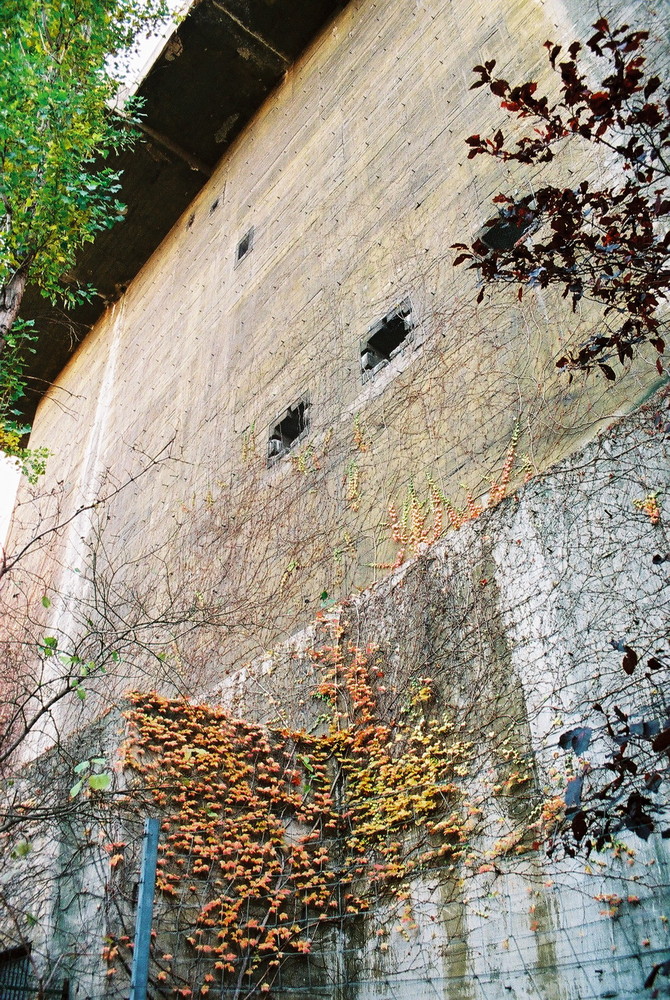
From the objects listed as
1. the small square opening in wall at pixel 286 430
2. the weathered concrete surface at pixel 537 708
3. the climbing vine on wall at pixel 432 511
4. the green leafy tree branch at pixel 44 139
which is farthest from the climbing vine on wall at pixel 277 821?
the small square opening in wall at pixel 286 430

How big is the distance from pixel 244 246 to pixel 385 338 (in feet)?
15.9

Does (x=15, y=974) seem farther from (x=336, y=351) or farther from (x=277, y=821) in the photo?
(x=336, y=351)

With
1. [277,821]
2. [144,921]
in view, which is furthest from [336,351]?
[144,921]

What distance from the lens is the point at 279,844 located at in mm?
4996

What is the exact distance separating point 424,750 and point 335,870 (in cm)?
92

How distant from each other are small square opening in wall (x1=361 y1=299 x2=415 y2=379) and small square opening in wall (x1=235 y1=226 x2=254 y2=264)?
445cm

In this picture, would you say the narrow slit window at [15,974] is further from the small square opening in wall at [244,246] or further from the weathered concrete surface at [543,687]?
the small square opening in wall at [244,246]

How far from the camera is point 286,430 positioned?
331 inches

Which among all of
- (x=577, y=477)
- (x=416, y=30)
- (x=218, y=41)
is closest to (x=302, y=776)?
(x=577, y=477)

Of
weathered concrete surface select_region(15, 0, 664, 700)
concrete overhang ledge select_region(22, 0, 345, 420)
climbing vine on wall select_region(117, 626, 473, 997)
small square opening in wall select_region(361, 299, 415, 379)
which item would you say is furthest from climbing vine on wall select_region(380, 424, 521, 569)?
concrete overhang ledge select_region(22, 0, 345, 420)

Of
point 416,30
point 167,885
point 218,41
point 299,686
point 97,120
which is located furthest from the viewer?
point 218,41

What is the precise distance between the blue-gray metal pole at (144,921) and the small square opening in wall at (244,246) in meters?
9.81

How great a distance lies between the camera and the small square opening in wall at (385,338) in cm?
731

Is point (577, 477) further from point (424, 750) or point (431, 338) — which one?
point (431, 338)
